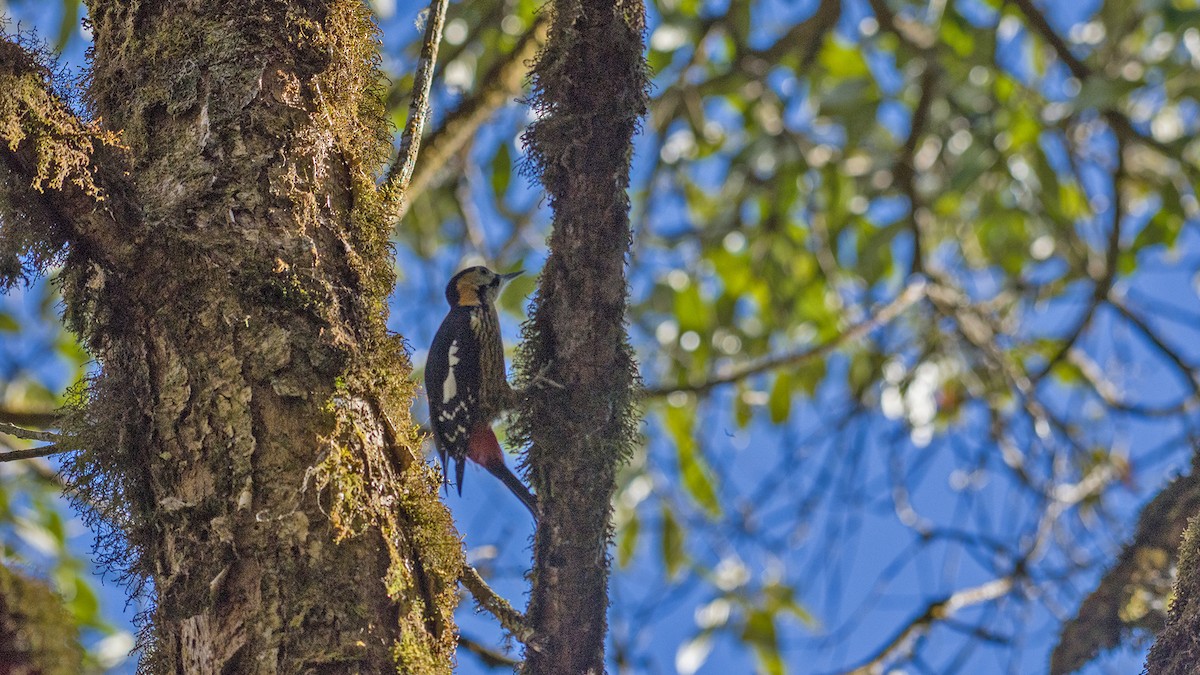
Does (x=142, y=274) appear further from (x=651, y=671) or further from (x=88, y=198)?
(x=651, y=671)

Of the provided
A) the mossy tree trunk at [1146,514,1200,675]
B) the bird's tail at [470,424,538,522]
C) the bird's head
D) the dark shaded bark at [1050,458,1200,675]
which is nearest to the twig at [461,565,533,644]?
the mossy tree trunk at [1146,514,1200,675]

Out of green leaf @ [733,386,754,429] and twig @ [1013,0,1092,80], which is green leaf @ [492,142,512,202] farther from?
twig @ [1013,0,1092,80]

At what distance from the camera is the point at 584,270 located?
183cm

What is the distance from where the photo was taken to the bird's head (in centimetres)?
375

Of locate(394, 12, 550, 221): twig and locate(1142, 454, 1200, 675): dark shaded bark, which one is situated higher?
locate(394, 12, 550, 221): twig

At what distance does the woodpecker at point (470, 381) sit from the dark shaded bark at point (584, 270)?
143 cm

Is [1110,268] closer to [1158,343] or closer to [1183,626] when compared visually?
[1158,343]

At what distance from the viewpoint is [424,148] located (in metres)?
3.45

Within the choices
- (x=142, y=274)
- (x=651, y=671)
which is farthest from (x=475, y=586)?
(x=651, y=671)

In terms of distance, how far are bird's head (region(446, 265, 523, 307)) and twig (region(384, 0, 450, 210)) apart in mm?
1651

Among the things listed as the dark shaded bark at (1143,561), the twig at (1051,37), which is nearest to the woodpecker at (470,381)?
the dark shaded bark at (1143,561)

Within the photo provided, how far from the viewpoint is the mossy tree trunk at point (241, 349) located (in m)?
1.42

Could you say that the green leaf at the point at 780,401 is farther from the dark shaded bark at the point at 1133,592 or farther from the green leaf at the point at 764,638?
the dark shaded bark at the point at 1133,592

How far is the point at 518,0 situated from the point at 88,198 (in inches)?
130
